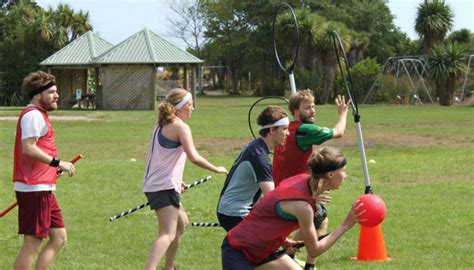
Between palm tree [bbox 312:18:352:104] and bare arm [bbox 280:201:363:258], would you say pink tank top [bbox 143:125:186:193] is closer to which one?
bare arm [bbox 280:201:363:258]

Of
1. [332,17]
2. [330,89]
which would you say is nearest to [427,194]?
[330,89]

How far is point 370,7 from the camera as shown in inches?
3317

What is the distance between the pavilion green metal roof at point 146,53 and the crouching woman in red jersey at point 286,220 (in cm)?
3896

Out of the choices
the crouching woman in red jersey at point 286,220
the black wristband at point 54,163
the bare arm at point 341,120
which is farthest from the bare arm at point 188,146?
the crouching woman in red jersey at point 286,220

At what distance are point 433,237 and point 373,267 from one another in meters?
1.58

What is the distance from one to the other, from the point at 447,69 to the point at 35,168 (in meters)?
46.9

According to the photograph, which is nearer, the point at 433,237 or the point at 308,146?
the point at 308,146

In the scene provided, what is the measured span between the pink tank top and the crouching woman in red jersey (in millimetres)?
1696

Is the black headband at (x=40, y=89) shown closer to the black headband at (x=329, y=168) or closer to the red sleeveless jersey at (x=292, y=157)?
the red sleeveless jersey at (x=292, y=157)

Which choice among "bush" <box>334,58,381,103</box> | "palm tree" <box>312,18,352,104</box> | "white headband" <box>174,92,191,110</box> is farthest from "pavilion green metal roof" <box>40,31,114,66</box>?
"white headband" <box>174,92,191,110</box>

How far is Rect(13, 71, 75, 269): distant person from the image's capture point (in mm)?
6316

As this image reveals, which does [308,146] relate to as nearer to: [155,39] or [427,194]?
[427,194]

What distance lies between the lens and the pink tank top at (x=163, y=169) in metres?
6.77

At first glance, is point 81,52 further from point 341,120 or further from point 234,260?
point 234,260
